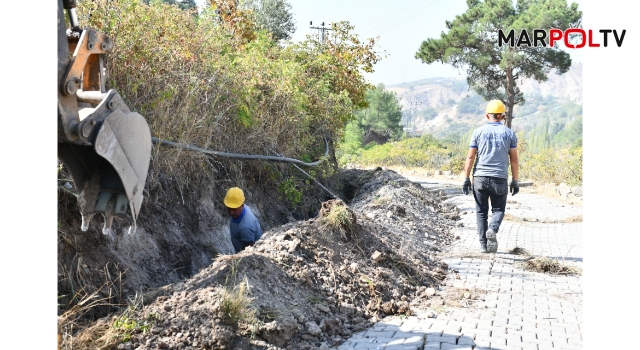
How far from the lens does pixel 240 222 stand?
23.7ft

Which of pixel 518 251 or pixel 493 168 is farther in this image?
pixel 518 251

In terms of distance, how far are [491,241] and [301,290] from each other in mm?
4041

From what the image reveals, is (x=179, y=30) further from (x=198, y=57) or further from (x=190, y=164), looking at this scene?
(x=190, y=164)

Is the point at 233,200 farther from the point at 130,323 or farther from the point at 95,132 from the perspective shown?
the point at 95,132

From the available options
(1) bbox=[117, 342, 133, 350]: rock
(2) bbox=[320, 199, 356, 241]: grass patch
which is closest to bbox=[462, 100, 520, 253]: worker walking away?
(2) bbox=[320, 199, 356, 241]: grass patch

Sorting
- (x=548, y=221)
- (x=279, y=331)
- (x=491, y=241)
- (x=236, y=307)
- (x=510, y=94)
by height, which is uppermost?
(x=510, y=94)

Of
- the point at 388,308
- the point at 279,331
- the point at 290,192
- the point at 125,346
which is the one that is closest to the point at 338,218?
the point at 388,308

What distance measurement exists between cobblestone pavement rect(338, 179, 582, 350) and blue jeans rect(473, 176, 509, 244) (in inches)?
17.3

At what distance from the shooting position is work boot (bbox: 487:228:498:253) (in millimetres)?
8375

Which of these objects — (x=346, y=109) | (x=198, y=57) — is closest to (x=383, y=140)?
(x=346, y=109)

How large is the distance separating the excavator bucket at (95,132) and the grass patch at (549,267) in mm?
5654

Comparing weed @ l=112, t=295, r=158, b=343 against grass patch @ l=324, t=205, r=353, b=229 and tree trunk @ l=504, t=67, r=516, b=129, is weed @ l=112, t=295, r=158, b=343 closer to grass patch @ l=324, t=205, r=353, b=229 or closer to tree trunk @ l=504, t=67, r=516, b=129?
grass patch @ l=324, t=205, r=353, b=229
